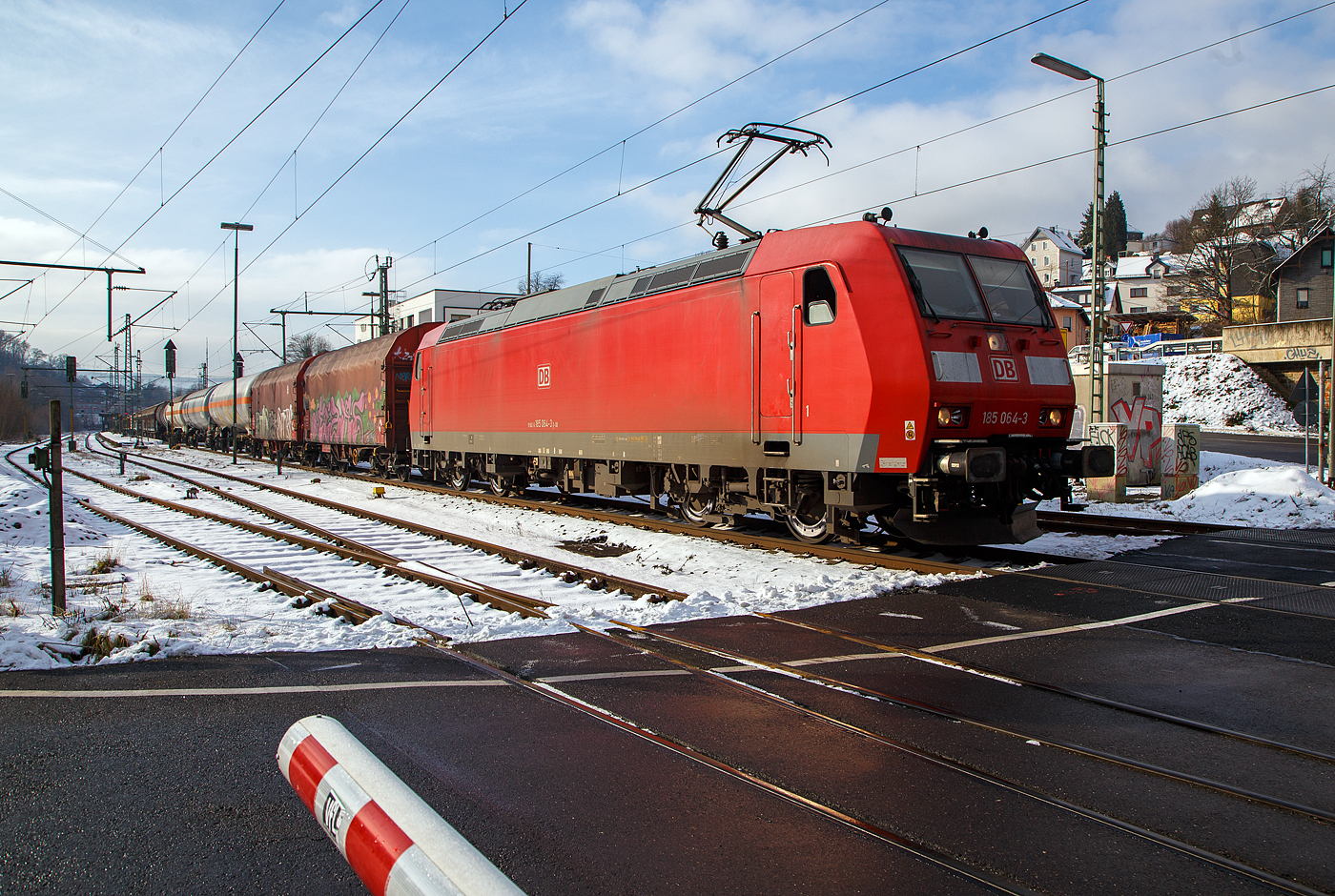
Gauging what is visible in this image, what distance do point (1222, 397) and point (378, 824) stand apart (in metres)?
47.7

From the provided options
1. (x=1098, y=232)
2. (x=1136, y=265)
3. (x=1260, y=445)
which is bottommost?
(x=1260, y=445)

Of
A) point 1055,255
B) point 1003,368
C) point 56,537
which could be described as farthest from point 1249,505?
point 1055,255

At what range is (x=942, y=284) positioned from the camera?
9117mm

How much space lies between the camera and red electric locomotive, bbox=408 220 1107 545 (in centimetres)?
856

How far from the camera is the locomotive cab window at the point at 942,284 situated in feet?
29.0

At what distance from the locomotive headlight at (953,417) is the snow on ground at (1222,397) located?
3503 cm

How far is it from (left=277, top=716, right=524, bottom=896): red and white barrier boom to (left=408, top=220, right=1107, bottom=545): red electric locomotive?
714 cm

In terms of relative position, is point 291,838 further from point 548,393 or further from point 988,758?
point 548,393

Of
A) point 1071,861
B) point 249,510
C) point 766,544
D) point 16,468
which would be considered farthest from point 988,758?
point 16,468

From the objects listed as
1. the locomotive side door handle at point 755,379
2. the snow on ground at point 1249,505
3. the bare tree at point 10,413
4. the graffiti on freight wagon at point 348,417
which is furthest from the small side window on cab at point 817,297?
the bare tree at point 10,413

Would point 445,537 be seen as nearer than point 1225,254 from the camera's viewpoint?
Yes

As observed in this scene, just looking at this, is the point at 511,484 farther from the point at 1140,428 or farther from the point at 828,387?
the point at 1140,428

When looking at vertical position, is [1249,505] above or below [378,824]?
below

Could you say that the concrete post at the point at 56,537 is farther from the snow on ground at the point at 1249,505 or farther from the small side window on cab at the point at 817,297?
the snow on ground at the point at 1249,505
